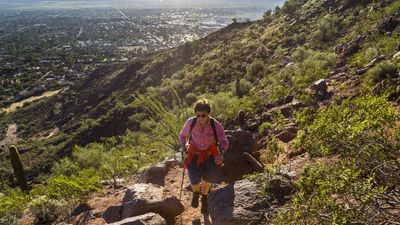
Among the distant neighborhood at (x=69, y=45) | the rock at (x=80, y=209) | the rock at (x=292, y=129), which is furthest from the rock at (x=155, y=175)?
the distant neighborhood at (x=69, y=45)

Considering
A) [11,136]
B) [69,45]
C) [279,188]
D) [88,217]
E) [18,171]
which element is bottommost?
[11,136]

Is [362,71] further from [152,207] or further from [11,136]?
[11,136]

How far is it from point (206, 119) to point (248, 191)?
107 cm

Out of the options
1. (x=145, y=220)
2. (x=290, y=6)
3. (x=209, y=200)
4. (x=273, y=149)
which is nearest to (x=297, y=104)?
(x=273, y=149)

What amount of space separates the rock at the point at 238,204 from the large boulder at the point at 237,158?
1517mm

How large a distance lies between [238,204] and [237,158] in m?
2.17

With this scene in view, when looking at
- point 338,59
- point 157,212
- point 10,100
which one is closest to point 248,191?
point 157,212

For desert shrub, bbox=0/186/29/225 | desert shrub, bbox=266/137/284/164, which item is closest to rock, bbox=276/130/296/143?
desert shrub, bbox=266/137/284/164

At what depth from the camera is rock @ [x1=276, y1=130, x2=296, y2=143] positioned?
763 centimetres

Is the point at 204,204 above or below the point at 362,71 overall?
below

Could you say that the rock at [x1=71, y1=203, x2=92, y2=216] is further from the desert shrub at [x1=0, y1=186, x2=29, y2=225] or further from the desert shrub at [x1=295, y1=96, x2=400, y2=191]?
the desert shrub at [x1=295, y1=96, x2=400, y2=191]

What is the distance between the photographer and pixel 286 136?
769 cm

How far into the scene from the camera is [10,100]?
2564 inches

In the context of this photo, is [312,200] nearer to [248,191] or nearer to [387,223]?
[387,223]
